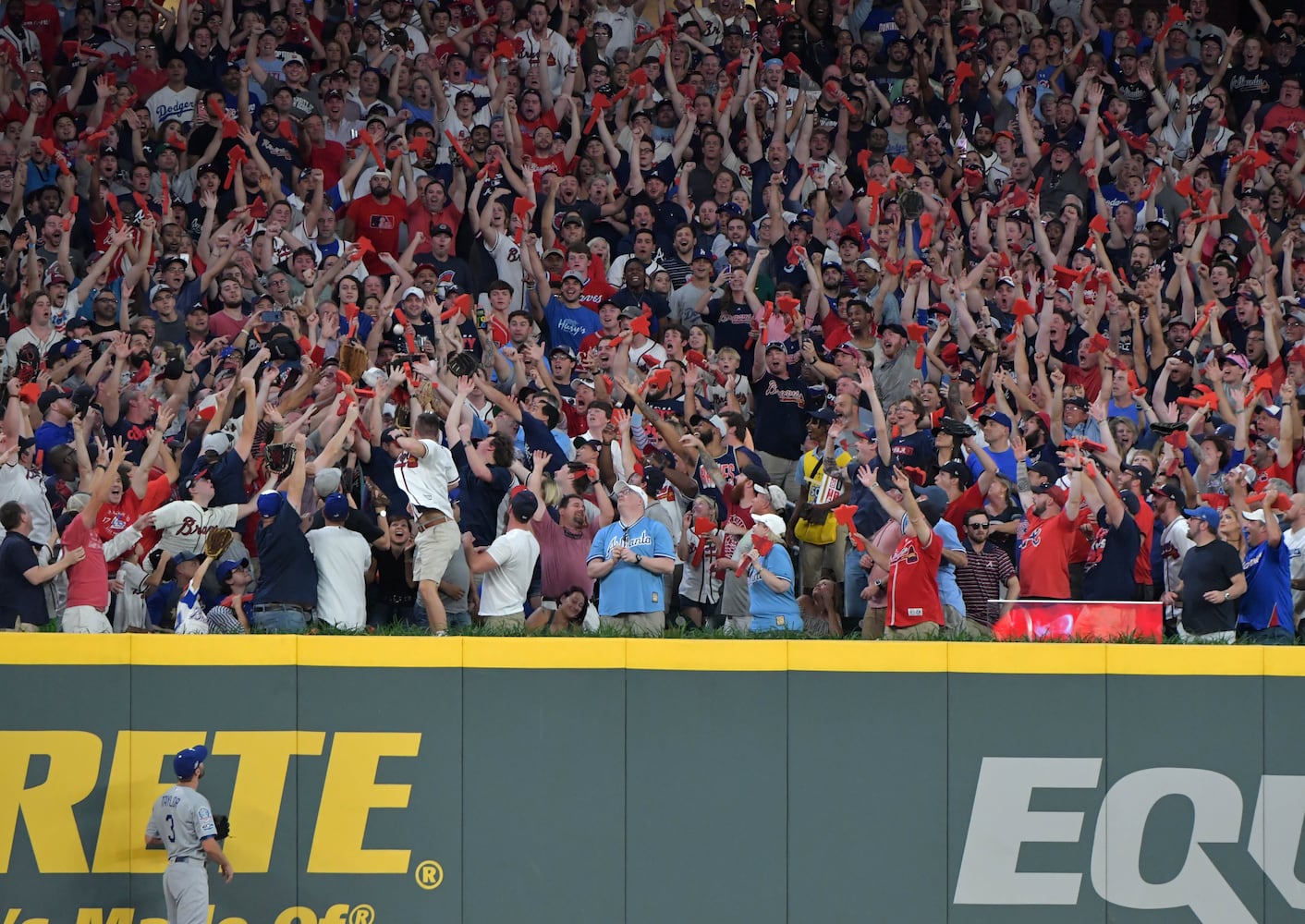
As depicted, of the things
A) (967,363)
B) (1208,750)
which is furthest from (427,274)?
(1208,750)

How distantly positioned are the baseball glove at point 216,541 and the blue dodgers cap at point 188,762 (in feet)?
5.54

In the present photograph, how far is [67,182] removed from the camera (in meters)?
19.2

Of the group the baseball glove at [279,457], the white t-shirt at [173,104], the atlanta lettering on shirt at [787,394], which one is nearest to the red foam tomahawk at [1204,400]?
the atlanta lettering on shirt at [787,394]

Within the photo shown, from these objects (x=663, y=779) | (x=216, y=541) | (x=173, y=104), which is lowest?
(x=663, y=779)

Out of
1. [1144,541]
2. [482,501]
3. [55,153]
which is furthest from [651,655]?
[55,153]

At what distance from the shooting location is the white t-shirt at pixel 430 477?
44.1 ft

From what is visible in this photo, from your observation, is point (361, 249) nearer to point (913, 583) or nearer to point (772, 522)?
point (772, 522)

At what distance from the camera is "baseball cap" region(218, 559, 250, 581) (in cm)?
1381

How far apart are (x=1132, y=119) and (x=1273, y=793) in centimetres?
1269

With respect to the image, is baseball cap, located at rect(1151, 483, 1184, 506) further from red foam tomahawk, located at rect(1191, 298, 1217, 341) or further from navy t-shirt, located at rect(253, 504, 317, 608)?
navy t-shirt, located at rect(253, 504, 317, 608)

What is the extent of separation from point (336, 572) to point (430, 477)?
1.02 m

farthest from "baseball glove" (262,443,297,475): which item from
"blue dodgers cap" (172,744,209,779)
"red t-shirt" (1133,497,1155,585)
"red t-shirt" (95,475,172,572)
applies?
"red t-shirt" (1133,497,1155,585)

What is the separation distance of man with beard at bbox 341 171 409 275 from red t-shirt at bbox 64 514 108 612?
7.62m

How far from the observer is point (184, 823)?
12156 millimetres
